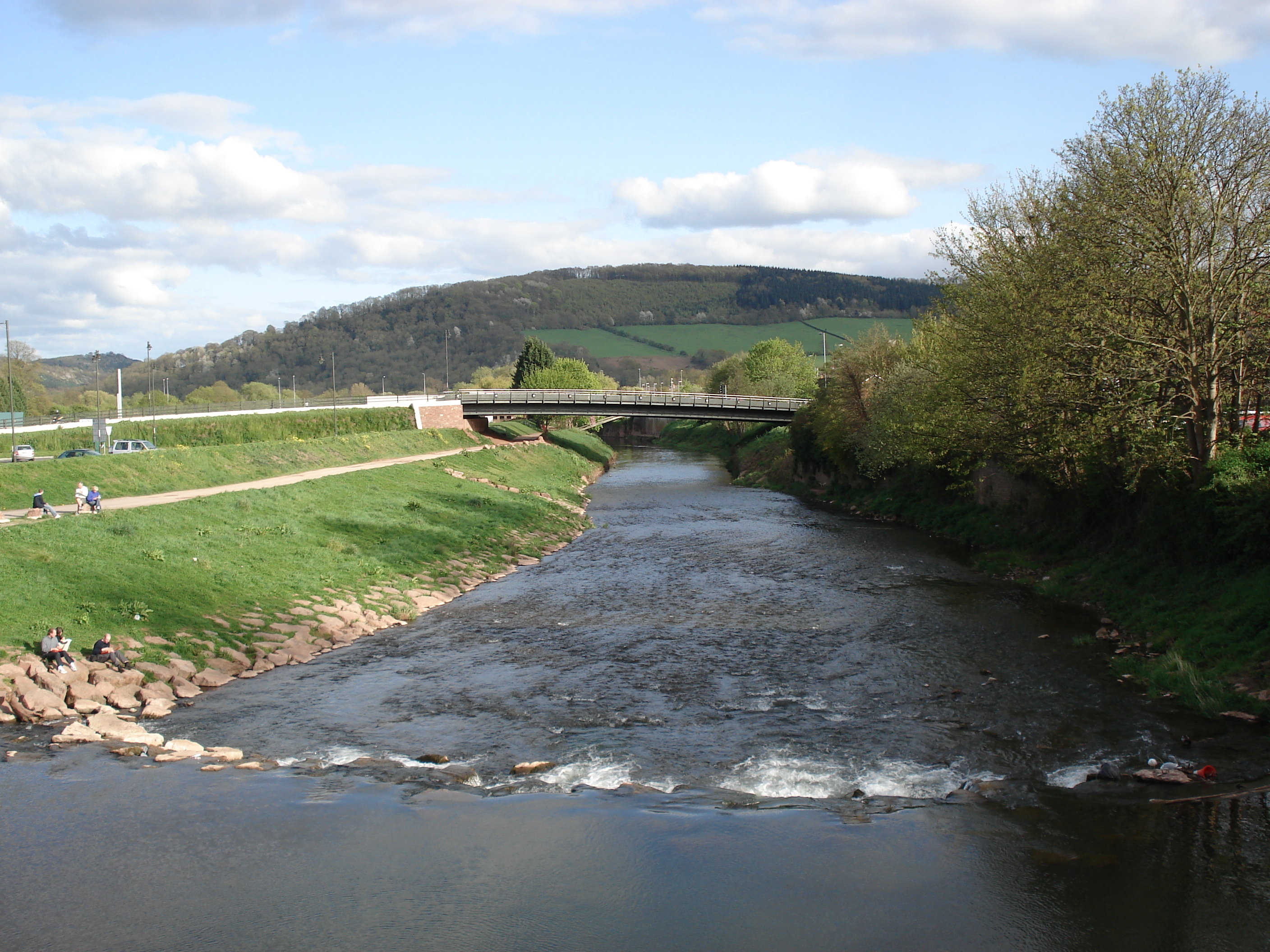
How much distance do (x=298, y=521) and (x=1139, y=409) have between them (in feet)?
99.9

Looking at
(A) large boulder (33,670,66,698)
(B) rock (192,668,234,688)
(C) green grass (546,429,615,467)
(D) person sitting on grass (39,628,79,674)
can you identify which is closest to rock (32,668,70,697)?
(A) large boulder (33,670,66,698)

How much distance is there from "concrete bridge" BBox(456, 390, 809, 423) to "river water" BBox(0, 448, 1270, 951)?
56.5m

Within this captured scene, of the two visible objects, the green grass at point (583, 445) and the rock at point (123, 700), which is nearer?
the rock at point (123, 700)

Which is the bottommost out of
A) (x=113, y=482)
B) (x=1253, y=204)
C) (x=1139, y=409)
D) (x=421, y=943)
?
(x=421, y=943)

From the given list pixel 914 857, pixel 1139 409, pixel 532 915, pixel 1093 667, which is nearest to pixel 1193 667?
pixel 1093 667

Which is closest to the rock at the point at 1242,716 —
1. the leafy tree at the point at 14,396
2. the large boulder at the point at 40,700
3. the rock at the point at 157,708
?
the rock at the point at 157,708

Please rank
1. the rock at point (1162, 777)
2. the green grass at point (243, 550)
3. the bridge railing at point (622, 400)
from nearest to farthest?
the rock at point (1162, 777) → the green grass at point (243, 550) → the bridge railing at point (622, 400)

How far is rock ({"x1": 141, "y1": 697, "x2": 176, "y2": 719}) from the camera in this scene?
20109 millimetres

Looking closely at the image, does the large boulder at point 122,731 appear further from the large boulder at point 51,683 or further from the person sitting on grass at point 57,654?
the person sitting on grass at point 57,654

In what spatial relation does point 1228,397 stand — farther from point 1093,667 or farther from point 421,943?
point 421,943

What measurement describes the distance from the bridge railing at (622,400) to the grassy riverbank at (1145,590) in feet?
104

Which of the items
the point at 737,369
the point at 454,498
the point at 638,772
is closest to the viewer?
the point at 638,772

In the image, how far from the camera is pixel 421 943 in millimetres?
11539

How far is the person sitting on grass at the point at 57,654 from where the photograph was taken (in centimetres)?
2080
